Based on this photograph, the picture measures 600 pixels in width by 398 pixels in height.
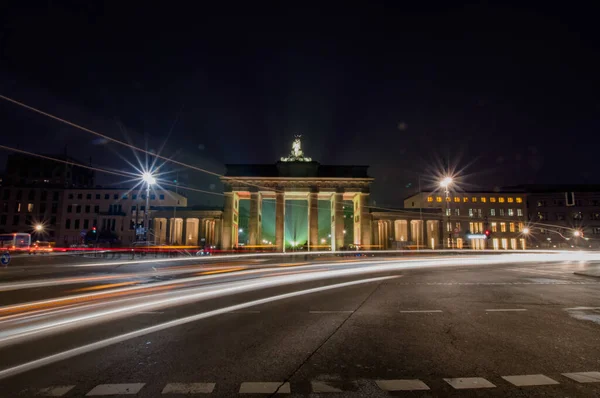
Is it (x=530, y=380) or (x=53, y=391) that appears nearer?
(x=53, y=391)

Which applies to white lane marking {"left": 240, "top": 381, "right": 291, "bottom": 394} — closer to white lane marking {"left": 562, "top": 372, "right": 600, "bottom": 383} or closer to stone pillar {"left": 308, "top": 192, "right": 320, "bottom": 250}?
white lane marking {"left": 562, "top": 372, "right": 600, "bottom": 383}

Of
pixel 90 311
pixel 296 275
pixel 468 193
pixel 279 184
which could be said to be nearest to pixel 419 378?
pixel 90 311

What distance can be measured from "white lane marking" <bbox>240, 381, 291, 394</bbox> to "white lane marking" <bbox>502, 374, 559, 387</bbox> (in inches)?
126

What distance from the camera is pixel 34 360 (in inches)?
212

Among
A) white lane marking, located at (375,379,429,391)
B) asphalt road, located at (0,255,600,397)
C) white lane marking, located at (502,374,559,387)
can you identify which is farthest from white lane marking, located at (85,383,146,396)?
white lane marking, located at (502,374,559,387)

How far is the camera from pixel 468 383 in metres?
4.56

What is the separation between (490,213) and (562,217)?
16965 millimetres

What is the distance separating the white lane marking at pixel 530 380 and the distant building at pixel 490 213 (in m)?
81.3

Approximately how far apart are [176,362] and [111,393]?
1.19 m

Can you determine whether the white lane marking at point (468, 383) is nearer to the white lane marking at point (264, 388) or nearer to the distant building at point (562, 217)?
the white lane marking at point (264, 388)

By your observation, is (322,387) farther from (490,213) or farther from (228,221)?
(490,213)

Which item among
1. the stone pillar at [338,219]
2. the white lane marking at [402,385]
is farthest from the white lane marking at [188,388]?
the stone pillar at [338,219]

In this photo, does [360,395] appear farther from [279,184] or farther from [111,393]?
[279,184]

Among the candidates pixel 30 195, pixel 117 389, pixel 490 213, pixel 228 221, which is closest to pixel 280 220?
pixel 228 221
